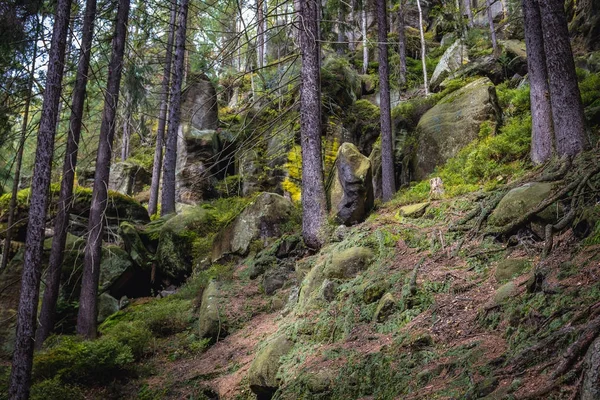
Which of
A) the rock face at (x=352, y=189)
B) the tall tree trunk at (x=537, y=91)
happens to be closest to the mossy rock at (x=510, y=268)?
the tall tree trunk at (x=537, y=91)

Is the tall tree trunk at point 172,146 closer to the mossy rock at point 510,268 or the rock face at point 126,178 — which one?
the rock face at point 126,178

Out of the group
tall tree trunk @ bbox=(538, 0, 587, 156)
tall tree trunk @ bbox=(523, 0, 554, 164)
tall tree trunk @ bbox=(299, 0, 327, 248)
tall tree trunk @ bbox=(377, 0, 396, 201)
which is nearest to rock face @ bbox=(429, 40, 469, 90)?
tall tree trunk @ bbox=(377, 0, 396, 201)

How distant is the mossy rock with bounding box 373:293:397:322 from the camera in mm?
5934

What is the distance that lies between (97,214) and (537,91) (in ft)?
36.6

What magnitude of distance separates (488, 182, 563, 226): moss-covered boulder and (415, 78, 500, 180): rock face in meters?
6.39

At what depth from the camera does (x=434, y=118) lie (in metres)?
14.2

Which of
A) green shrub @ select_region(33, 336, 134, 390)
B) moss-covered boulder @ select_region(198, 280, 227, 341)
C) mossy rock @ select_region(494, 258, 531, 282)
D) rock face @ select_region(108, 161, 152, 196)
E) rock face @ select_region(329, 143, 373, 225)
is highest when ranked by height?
rock face @ select_region(108, 161, 152, 196)

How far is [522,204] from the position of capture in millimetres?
6645

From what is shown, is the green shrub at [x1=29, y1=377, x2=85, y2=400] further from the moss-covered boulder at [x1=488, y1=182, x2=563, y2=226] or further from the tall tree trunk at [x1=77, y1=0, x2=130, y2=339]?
the moss-covered boulder at [x1=488, y1=182, x2=563, y2=226]

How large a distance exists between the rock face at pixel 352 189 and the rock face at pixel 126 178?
17.7 metres

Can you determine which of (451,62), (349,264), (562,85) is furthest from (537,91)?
(451,62)

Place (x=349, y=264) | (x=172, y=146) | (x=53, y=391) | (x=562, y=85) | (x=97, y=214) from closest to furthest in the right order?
(x=53, y=391)
(x=349, y=264)
(x=562, y=85)
(x=97, y=214)
(x=172, y=146)

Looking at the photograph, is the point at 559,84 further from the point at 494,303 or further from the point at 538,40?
the point at 494,303

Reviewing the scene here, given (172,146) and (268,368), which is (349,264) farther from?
(172,146)
